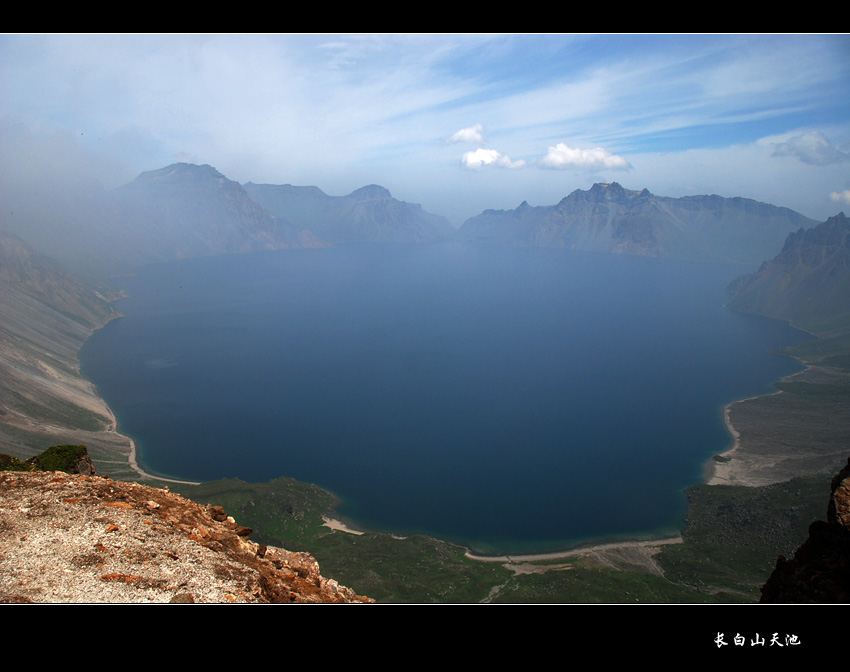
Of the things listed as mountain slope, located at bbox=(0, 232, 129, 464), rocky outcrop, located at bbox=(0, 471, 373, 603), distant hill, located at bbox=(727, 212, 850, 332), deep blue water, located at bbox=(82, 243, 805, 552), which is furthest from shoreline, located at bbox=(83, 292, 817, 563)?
distant hill, located at bbox=(727, 212, 850, 332)

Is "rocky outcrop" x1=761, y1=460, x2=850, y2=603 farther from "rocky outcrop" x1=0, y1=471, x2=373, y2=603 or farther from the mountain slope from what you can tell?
the mountain slope

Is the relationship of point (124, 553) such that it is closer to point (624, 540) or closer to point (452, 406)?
point (624, 540)

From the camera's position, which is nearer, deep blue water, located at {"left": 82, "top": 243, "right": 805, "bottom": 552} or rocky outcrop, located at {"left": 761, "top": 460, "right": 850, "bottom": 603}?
rocky outcrop, located at {"left": 761, "top": 460, "right": 850, "bottom": 603}

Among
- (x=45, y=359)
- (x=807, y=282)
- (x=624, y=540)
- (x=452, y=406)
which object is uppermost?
(x=807, y=282)

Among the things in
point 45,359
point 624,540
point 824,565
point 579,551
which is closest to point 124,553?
point 824,565

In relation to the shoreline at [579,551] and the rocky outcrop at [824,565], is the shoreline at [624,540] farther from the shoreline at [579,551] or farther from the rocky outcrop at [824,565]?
the rocky outcrop at [824,565]
